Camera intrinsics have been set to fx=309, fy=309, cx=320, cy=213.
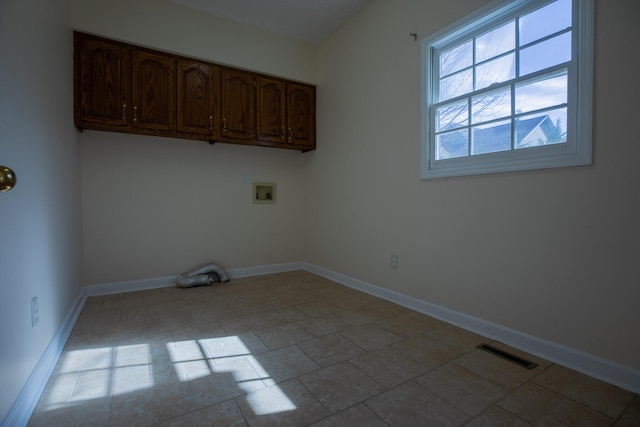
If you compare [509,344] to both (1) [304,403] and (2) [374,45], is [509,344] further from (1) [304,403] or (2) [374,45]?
(2) [374,45]

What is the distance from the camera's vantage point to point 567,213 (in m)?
1.79

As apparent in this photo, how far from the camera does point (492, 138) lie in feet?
7.18

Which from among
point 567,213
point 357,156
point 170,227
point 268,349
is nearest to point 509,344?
point 567,213

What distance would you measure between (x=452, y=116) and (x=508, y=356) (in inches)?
68.7

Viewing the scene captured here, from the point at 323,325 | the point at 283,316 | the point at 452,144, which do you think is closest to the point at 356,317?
the point at 323,325

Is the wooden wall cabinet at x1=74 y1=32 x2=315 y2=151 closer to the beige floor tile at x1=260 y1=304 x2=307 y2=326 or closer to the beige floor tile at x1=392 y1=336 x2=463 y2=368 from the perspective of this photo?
the beige floor tile at x1=260 y1=304 x2=307 y2=326

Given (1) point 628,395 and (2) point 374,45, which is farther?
(2) point 374,45

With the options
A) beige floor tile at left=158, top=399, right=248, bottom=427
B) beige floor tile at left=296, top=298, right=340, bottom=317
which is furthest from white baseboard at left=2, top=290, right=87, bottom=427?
beige floor tile at left=296, top=298, right=340, bottom=317

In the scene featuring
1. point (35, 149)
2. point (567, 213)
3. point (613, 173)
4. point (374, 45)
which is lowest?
point (567, 213)

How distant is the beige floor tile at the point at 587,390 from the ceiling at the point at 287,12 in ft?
11.3

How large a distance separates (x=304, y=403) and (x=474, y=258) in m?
1.56

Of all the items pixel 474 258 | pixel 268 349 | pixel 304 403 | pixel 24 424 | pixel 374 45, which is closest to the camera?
pixel 24 424

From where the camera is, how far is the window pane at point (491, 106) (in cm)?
211

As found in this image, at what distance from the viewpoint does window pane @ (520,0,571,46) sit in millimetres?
1830
